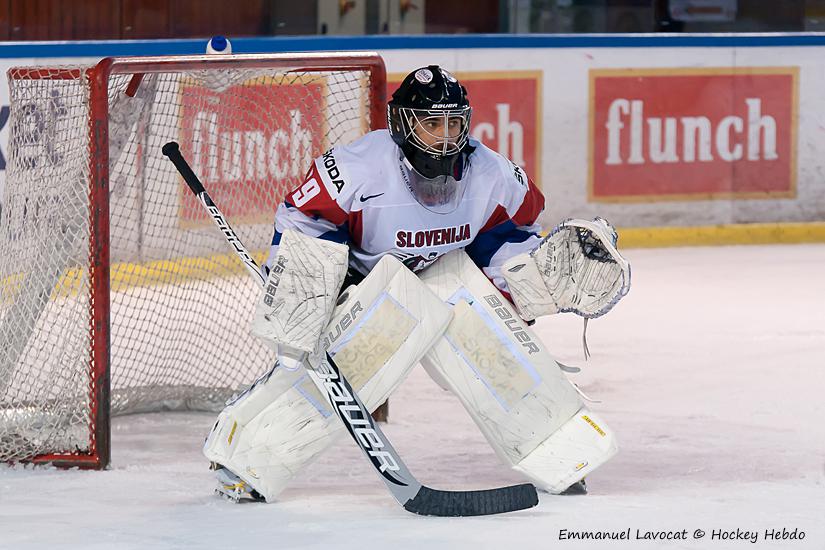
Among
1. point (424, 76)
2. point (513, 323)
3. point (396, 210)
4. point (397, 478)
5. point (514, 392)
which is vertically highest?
point (424, 76)

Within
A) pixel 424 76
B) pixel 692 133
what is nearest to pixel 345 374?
pixel 424 76

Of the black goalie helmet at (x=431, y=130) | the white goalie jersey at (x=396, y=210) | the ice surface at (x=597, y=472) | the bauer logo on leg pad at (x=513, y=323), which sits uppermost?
the black goalie helmet at (x=431, y=130)

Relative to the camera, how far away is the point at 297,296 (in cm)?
320

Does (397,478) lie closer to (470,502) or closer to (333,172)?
(470,502)

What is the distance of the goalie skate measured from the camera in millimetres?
3324

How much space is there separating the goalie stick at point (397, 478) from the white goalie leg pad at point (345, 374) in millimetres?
68

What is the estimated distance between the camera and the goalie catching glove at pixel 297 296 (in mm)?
3197

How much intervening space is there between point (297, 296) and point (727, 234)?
13.4 feet

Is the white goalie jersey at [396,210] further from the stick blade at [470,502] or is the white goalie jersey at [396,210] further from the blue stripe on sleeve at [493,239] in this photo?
the stick blade at [470,502]

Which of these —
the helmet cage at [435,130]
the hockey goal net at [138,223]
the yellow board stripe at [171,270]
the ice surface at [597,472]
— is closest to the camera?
the ice surface at [597,472]

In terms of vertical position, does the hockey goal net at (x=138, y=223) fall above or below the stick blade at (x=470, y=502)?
above

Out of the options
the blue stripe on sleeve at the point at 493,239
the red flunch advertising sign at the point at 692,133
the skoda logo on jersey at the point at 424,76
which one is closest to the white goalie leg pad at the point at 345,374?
the blue stripe on sleeve at the point at 493,239

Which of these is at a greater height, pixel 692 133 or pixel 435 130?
pixel 435 130

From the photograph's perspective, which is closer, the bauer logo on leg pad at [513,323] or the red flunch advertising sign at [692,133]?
the bauer logo on leg pad at [513,323]
